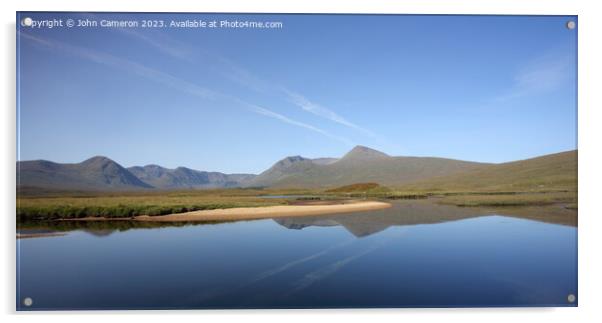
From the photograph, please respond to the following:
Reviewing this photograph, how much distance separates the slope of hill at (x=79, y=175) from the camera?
5.25 m

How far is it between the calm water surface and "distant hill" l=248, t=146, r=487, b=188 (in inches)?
45.7

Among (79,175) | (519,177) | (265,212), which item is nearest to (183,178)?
(79,175)

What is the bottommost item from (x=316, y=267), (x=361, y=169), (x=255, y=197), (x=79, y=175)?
(x=316, y=267)

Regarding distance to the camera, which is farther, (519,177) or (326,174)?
(519,177)

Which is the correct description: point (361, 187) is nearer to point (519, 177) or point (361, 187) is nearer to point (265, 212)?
point (519, 177)

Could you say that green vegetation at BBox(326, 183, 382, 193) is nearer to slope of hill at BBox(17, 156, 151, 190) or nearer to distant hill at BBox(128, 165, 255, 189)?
distant hill at BBox(128, 165, 255, 189)

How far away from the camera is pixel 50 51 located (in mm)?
5465

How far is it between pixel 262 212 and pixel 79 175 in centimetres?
499

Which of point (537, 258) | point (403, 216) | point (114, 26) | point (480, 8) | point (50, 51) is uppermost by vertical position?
point (480, 8)

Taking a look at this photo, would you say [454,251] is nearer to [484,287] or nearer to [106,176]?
[484,287]

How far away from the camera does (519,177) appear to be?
6777 mm

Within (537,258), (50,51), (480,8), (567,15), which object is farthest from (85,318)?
(567,15)

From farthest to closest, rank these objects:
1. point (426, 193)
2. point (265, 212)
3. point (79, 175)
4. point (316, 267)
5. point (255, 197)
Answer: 1. point (265, 212)
2. point (426, 193)
3. point (255, 197)
4. point (79, 175)
5. point (316, 267)

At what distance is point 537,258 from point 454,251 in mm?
1415
